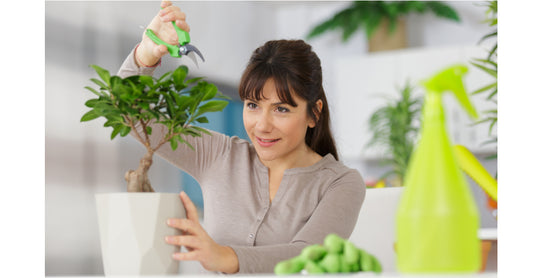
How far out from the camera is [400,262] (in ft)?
2.10

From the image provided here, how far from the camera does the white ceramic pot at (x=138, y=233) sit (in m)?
0.82

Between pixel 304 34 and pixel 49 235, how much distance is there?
366 cm

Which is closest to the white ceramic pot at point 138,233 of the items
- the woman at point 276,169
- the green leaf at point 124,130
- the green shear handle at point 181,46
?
the green leaf at point 124,130

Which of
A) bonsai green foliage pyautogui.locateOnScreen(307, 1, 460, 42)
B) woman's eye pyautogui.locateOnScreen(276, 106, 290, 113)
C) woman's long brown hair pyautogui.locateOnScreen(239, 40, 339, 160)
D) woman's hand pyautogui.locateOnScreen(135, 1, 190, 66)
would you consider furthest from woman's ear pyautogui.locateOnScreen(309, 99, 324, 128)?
bonsai green foliage pyautogui.locateOnScreen(307, 1, 460, 42)

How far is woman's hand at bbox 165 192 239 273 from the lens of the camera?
834 millimetres

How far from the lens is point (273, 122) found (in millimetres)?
1342

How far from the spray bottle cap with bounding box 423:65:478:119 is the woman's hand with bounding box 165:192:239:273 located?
1.42 feet

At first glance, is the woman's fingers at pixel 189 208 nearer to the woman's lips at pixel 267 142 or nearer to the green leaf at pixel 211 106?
the green leaf at pixel 211 106

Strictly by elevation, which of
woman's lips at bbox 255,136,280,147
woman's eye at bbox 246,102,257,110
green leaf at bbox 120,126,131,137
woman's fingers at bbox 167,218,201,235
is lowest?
woman's fingers at bbox 167,218,201,235

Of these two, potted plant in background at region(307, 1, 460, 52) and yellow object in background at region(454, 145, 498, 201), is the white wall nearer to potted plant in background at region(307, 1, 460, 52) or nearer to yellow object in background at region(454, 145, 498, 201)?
potted plant in background at region(307, 1, 460, 52)

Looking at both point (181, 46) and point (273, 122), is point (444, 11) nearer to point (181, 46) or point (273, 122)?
point (273, 122)

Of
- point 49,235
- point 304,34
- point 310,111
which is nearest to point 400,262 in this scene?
point 310,111

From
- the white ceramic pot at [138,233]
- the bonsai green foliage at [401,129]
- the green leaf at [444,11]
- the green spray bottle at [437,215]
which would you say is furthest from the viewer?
the green leaf at [444,11]

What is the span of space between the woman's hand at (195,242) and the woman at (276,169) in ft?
1.02
